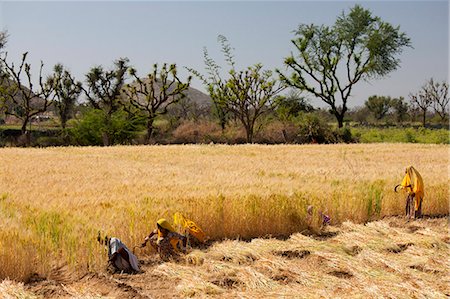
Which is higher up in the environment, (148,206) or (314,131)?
(314,131)

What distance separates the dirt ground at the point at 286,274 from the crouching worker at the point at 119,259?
Result: 0.12 meters

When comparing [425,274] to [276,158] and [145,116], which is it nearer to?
[276,158]

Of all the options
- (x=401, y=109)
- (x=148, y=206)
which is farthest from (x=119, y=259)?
(x=401, y=109)

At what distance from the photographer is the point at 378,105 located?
8925 centimetres

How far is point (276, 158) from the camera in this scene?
753 inches

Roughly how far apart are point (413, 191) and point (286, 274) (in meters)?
4.43

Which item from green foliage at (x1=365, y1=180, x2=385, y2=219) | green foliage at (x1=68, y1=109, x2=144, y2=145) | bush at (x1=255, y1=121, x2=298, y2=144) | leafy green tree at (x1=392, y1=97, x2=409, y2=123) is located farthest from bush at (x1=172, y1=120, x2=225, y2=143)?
leafy green tree at (x1=392, y1=97, x2=409, y2=123)

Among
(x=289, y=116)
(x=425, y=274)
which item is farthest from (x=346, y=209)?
(x=289, y=116)

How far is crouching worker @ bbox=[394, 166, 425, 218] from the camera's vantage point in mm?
9398

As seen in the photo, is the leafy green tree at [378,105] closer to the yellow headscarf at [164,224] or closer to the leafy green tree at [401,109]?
the leafy green tree at [401,109]

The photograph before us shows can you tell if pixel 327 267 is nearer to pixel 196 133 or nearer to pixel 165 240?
pixel 165 240

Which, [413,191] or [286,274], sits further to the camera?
[413,191]

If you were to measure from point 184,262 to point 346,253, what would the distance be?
7.01 feet

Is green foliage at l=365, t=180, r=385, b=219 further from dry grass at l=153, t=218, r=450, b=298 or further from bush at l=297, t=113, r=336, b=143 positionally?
bush at l=297, t=113, r=336, b=143
